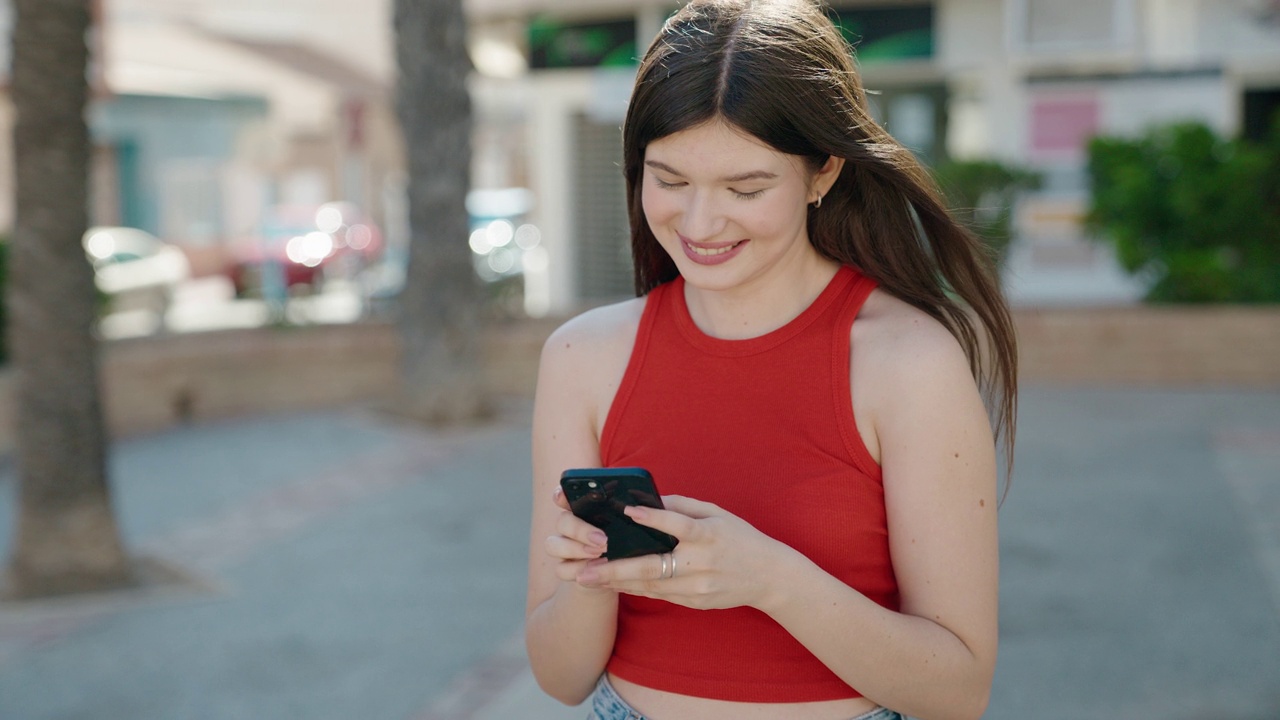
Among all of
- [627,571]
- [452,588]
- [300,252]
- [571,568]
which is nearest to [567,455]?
[571,568]

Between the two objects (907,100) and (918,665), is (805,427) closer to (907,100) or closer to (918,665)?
(918,665)

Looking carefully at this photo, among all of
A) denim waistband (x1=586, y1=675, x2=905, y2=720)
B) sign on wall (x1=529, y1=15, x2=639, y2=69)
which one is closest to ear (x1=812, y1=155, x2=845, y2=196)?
denim waistband (x1=586, y1=675, x2=905, y2=720)

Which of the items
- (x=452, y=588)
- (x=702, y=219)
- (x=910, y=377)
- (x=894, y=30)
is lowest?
(x=452, y=588)

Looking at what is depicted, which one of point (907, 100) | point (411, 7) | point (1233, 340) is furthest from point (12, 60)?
point (907, 100)

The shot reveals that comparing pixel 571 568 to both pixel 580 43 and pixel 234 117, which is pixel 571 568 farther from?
pixel 234 117

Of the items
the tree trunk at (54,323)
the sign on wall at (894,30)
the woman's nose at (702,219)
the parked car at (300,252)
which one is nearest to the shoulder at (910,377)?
the woman's nose at (702,219)

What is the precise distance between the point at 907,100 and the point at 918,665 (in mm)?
13563

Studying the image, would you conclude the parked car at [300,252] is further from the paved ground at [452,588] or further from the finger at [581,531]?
the finger at [581,531]

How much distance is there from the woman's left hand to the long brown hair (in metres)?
0.43

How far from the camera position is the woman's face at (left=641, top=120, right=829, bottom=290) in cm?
179

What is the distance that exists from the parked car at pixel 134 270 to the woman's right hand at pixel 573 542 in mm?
15466

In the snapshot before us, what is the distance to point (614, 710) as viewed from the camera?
190 cm

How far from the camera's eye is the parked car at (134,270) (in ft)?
54.8

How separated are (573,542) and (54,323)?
174 inches
